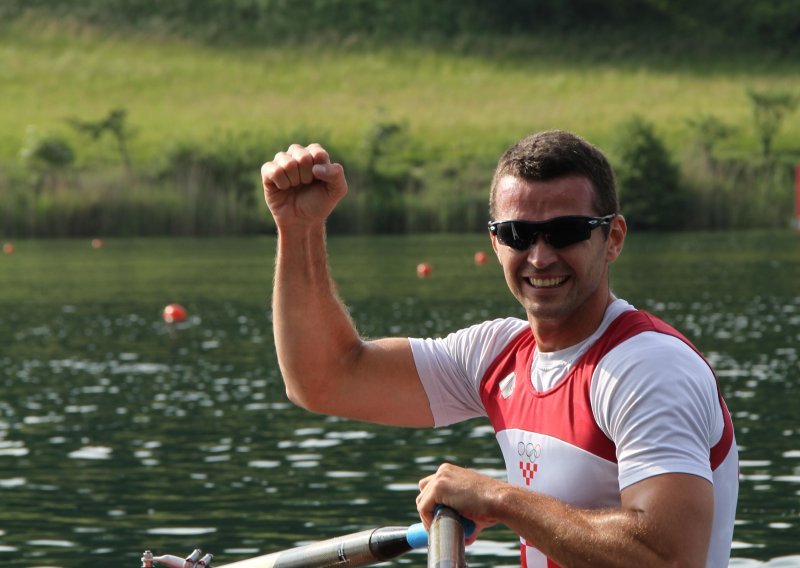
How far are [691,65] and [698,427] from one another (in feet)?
369

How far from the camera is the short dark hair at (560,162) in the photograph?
15.5 ft

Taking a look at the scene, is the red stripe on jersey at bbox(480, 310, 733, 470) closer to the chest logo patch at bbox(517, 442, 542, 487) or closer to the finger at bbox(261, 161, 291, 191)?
the chest logo patch at bbox(517, 442, 542, 487)

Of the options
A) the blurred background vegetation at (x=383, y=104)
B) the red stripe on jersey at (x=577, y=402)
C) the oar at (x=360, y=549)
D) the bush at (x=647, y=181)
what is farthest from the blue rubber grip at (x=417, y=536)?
the bush at (x=647, y=181)

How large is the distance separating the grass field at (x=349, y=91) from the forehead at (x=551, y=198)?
75264 mm

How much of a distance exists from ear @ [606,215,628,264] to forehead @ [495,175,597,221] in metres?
0.15

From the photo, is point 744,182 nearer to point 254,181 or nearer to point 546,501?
point 254,181

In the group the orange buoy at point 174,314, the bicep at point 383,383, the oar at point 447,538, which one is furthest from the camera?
the orange buoy at point 174,314

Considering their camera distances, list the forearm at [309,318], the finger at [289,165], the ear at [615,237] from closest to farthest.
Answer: the ear at [615,237], the finger at [289,165], the forearm at [309,318]

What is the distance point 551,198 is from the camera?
15.6 ft

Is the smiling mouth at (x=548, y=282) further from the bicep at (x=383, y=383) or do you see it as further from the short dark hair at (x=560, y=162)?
the bicep at (x=383, y=383)

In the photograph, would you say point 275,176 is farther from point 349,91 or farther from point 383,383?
point 349,91

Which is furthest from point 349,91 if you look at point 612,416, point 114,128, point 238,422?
point 612,416

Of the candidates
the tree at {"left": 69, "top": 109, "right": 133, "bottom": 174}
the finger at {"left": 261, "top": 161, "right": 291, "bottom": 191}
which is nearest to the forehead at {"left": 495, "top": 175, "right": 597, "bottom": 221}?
the finger at {"left": 261, "top": 161, "right": 291, "bottom": 191}

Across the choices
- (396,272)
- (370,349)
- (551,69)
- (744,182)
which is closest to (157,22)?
(551,69)
